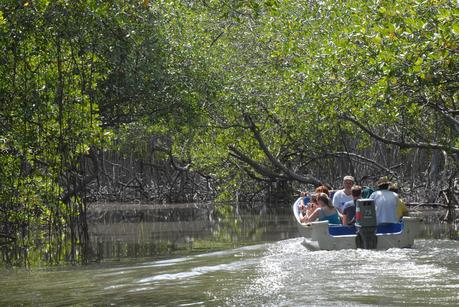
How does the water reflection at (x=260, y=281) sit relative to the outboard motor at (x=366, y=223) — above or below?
below

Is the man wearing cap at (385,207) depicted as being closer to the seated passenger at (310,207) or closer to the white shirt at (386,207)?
the white shirt at (386,207)

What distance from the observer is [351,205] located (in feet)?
49.1

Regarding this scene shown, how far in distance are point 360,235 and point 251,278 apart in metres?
3.22

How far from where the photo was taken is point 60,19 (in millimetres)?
13023

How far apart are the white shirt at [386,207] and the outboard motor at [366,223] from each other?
58cm

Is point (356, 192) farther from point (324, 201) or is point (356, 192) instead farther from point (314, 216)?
point (314, 216)

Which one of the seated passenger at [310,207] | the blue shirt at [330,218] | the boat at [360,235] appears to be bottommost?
the boat at [360,235]

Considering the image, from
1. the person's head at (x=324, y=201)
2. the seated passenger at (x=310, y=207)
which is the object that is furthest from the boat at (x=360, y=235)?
the seated passenger at (x=310, y=207)

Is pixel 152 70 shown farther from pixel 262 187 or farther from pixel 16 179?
pixel 262 187

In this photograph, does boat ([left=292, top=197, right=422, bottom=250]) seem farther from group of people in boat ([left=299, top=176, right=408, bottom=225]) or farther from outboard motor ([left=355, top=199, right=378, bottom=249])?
group of people in boat ([left=299, top=176, right=408, bottom=225])

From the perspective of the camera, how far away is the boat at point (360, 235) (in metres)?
14.1

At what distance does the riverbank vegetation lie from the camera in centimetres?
1375

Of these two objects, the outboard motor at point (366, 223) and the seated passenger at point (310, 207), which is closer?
the outboard motor at point (366, 223)

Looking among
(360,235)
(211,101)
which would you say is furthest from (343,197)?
(211,101)
